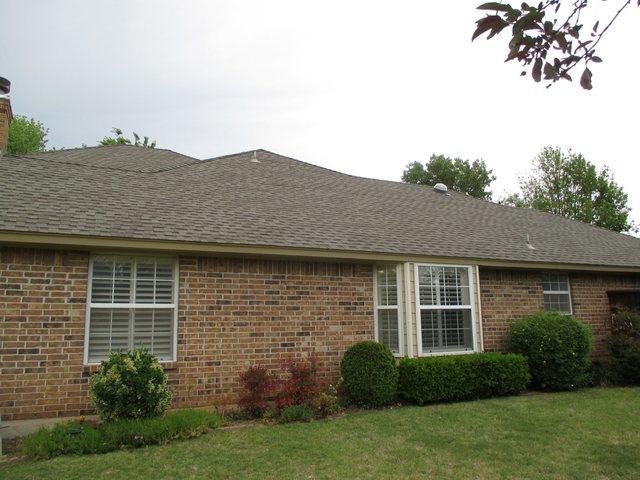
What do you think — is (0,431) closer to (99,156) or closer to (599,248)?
(99,156)

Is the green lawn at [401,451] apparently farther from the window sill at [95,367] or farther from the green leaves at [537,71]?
the green leaves at [537,71]

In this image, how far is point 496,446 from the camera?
658cm

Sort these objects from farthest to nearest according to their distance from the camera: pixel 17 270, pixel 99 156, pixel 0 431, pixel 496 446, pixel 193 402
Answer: pixel 99 156, pixel 193 402, pixel 17 270, pixel 0 431, pixel 496 446

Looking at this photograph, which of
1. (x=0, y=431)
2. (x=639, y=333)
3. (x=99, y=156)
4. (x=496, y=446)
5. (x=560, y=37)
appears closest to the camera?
(x=560, y=37)

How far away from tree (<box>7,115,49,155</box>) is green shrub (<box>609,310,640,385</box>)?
33869 mm

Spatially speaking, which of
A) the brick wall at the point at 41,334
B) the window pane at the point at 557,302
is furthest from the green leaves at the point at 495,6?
the window pane at the point at 557,302

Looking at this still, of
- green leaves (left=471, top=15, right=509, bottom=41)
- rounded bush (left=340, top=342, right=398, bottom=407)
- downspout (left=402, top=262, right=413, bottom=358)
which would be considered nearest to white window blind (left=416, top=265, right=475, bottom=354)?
downspout (left=402, top=262, right=413, bottom=358)

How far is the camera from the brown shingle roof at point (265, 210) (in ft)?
28.0

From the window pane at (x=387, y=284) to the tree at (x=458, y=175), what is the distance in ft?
104

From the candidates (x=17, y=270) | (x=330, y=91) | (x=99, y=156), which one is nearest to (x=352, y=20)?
(x=17, y=270)

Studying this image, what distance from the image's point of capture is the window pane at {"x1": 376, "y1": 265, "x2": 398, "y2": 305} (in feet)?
33.8

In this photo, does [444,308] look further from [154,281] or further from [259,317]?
[154,281]

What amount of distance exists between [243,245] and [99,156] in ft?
24.7

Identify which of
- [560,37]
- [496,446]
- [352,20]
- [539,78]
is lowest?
[496,446]
